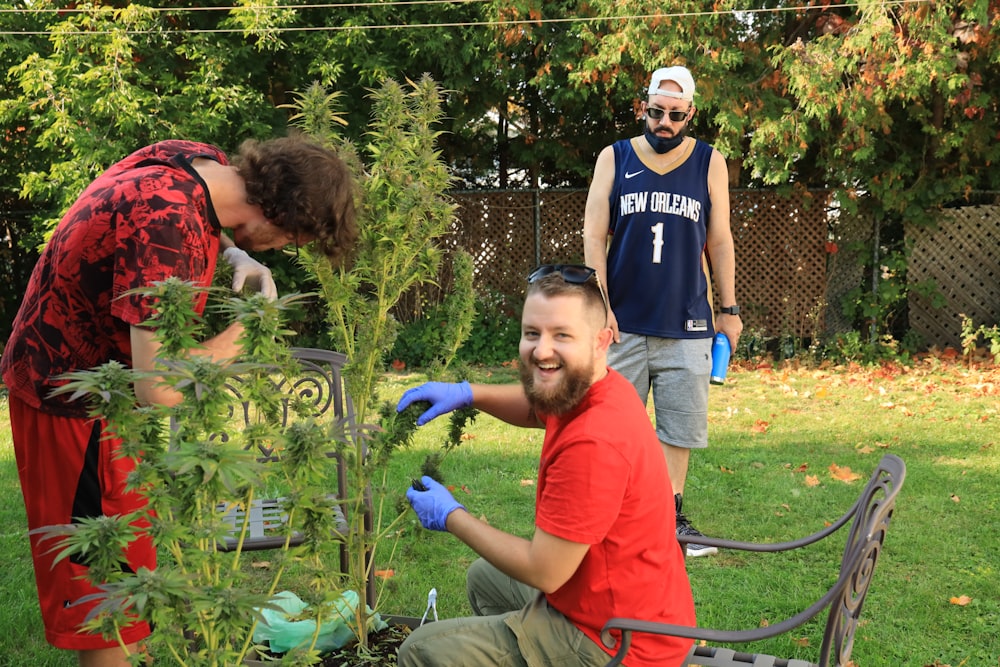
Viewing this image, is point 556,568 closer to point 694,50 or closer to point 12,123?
point 694,50

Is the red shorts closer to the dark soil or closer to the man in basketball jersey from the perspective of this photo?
the dark soil

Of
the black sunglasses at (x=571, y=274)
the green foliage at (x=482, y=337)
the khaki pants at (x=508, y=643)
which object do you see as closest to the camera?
the khaki pants at (x=508, y=643)

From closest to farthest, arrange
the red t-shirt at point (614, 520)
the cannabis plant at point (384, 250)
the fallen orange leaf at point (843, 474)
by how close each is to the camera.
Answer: the red t-shirt at point (614, 520) → the cannabis plant at point (384, 250) → the fallen orange leaf at point (843, 474)

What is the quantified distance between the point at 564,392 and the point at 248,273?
3.17ft

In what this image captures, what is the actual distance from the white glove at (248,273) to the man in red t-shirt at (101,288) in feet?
0.49

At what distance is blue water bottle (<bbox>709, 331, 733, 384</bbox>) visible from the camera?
4.34 metres

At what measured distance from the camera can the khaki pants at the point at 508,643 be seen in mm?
2184

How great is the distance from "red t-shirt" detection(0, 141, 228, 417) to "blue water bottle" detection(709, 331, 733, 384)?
2.70 meters

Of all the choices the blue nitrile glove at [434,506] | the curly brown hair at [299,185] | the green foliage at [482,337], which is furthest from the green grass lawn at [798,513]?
the green foliage at [482,337]

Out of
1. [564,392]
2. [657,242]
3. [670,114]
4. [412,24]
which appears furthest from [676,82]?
[412,24]

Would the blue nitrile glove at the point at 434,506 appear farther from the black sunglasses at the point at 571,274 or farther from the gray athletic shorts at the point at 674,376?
the gray athletic shorts at the point at 674,376

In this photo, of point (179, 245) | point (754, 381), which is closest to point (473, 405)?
point (179, 245)

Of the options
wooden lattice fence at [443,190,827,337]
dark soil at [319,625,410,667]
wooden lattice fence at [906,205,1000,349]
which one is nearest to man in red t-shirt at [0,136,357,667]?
dark soil at [319,625,410,667]

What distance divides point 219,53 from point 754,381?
6.36 meters
